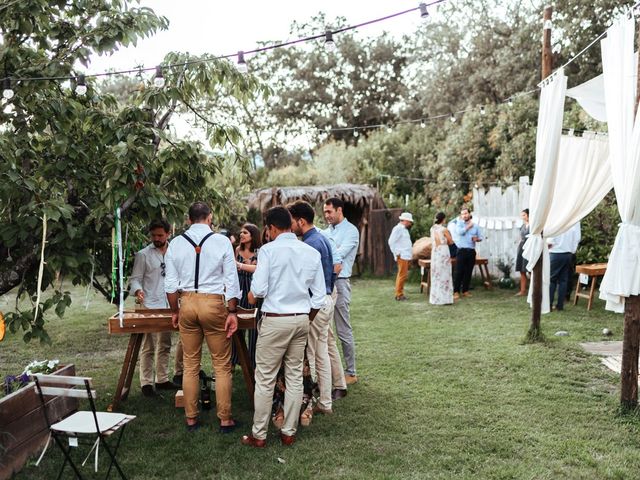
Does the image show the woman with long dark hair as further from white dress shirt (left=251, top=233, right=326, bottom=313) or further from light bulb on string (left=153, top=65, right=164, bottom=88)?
light bulb on string (left=153, top=65, right=164, bottom=88)

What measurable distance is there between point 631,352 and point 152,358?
4652 mm

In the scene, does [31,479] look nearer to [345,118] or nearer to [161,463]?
[161,463]

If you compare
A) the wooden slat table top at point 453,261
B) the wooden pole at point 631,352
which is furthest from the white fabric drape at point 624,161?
the wooden slat table top at point 453,261

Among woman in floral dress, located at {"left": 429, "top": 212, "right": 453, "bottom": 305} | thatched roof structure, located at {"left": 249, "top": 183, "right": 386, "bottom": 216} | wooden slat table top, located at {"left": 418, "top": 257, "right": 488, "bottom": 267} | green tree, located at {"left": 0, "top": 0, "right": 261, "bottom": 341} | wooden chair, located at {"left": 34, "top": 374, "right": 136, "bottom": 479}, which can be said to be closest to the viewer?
wooden chair, located at {"left": 34, "top": 374, "right": 136, "bottom": 479}

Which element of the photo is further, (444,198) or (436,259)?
(444,198)

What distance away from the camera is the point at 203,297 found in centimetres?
516

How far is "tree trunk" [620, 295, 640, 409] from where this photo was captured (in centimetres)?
555

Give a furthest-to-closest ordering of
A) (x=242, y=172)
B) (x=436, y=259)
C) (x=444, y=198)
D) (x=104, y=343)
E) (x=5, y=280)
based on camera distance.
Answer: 1. (x=444, y=198)
2. (x=436, y=259)
3. (x=104, y=343)
4. (x=242, y=172)
5. (x=5, y=280)

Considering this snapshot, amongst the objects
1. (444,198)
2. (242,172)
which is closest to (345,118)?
(444,198)

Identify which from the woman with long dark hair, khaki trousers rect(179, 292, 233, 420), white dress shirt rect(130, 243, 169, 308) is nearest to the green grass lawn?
khaki trousers rect(179, 292, 233, 420)

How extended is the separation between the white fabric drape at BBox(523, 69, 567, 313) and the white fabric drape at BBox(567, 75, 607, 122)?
745 millimetres

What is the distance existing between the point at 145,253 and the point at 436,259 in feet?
23.2

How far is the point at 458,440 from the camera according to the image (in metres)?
5.04

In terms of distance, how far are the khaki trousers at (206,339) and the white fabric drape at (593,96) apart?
19.3 ft
